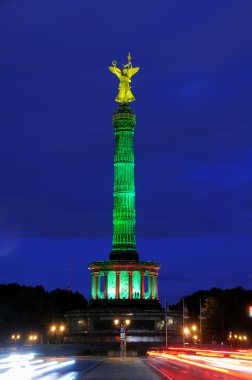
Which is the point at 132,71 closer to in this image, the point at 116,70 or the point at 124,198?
the point at 116,70

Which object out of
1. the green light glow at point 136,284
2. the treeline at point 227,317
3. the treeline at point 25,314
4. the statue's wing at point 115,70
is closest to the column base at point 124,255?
the green light glow at point 136,284

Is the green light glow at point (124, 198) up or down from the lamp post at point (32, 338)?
up

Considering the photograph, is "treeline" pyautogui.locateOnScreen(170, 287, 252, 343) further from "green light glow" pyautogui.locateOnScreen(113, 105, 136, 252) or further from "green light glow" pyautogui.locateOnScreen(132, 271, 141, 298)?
"green light glow" pyautogui.locateOnScreen(113, 105, 136, 252)

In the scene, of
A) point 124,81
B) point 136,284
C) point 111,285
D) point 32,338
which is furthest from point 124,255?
point 32,338

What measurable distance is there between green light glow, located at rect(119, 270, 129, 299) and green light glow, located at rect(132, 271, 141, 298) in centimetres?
106

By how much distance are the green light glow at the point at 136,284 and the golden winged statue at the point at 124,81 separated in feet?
98.7

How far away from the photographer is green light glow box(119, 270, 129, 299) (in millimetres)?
115062

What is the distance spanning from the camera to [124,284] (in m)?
115

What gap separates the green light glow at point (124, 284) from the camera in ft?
378

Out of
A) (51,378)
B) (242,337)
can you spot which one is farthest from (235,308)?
(51,378)

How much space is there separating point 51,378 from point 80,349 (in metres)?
57.1

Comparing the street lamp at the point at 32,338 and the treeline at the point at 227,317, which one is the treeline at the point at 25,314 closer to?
the street lamp at the point at 32,338

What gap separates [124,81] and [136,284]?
115ft

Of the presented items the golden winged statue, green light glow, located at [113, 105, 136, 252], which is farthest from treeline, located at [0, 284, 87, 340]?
the golden winged statue
